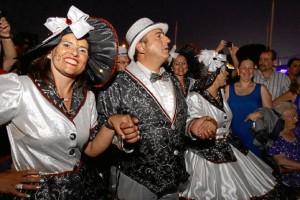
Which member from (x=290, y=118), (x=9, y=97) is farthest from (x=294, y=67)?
(x=9, y=97)

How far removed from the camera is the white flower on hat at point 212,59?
14.1 ft

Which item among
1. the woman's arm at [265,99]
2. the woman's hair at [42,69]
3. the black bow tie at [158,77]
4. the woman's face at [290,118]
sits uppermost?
the woman's hair at [42,69]

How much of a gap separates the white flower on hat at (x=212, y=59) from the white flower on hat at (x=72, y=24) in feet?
7.22

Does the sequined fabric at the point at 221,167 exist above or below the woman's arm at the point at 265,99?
below

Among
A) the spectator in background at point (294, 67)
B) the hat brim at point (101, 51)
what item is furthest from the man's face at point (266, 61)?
the hat brim at point (101, 51)

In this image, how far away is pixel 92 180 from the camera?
256 cm

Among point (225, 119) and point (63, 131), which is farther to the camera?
point (225, 119)

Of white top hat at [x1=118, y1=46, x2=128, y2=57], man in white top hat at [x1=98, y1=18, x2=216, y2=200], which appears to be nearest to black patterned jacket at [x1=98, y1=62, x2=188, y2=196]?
man in white top hat at [x1=98, y1=18, x2=216, y2=200]

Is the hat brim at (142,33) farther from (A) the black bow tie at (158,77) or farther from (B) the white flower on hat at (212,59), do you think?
(B) the white flower on hat at (212,59)

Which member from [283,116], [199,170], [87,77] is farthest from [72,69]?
[283,116]

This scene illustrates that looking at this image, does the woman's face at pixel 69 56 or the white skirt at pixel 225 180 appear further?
the white skirt at pixel 225 180

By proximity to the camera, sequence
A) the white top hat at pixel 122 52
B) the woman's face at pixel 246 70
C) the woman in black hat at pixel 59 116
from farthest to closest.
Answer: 1. the white top hat at pixel 122 52
2. the woman's face at pixel 246 70
3. the woman in black hat at pixel 59 116

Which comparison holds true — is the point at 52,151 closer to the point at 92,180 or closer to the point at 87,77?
the point at 92,180

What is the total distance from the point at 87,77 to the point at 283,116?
297cm
